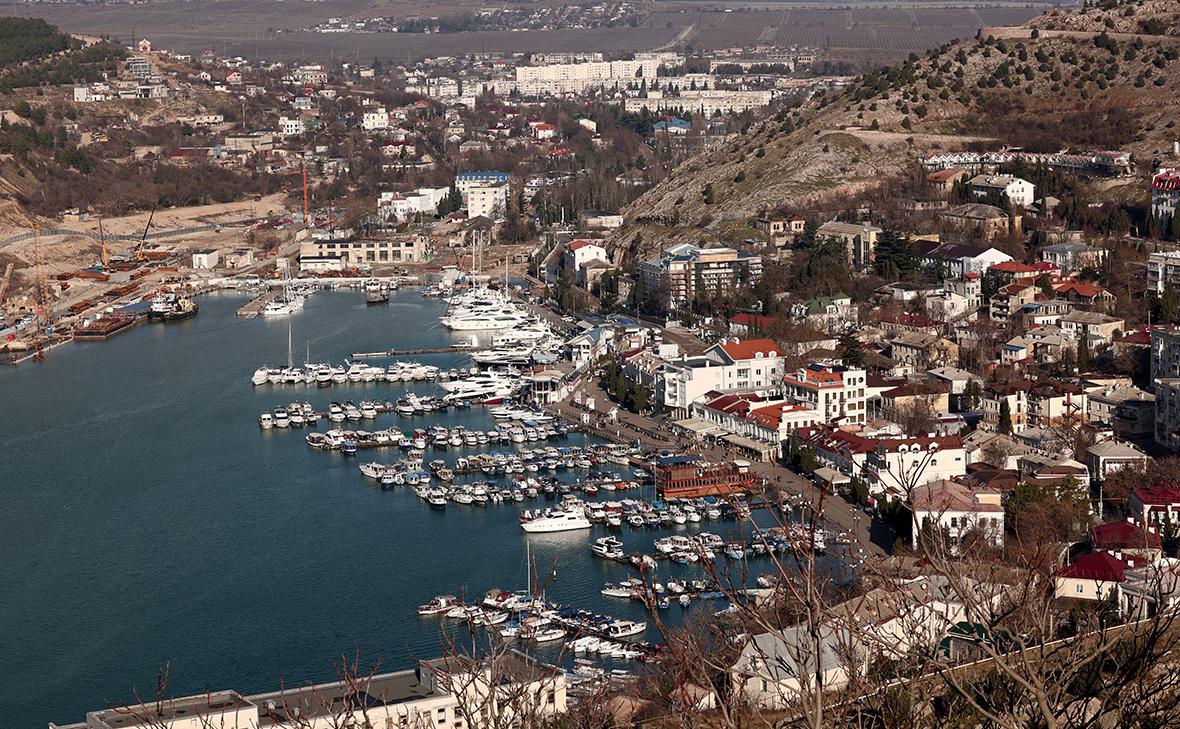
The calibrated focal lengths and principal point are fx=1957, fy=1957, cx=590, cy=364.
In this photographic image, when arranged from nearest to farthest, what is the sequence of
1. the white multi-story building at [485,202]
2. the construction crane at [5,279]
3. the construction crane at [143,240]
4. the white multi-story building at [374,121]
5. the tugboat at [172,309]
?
the tugboat at [172,309] → the construction crane at [5,279] → the construction crane at [143,240] → the white multi-story building at [485,202] → the white multi-story building at [374,121]

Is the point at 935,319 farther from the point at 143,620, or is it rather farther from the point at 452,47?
the point at 452,47

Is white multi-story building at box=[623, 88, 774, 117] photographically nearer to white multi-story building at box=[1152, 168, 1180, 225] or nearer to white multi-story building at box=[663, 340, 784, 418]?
white multi-story building at box=[1152, 168, 1180, 225]

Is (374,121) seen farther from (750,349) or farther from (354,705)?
(354,705)

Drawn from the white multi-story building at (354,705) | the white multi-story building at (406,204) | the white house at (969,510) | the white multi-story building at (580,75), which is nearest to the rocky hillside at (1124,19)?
the white multi-story building at (406,204)

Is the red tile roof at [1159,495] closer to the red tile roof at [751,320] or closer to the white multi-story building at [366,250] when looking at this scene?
the red tile roof at [751,320]

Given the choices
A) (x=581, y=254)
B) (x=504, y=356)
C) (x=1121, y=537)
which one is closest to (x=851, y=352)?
(x=504, y=356)
